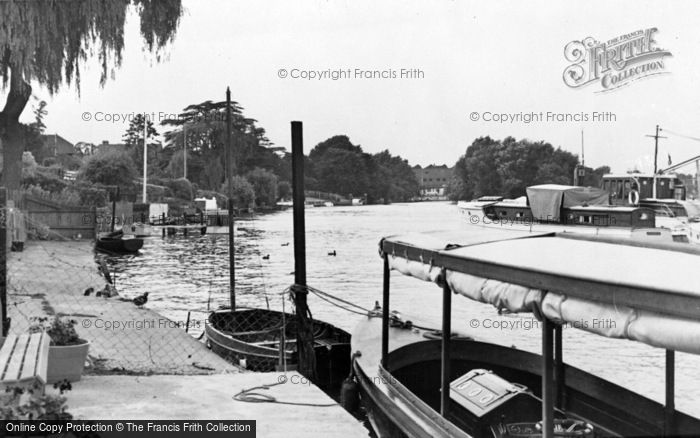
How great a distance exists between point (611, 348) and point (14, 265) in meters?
18.2

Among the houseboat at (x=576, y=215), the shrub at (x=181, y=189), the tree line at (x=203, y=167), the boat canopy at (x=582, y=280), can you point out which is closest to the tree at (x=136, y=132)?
the tree line at (x=203, y=167)

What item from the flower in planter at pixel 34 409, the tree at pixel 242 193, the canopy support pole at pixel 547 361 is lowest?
the flower in planter at pixel 34 409

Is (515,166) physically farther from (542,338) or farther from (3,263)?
(542,338)

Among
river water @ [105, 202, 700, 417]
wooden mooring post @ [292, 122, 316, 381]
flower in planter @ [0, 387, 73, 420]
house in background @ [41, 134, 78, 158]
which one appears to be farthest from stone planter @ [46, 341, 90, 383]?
house in background @ [41, 134, 78, 158]

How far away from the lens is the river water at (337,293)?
59.9 ft

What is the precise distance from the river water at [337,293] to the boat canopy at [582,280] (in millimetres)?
2568

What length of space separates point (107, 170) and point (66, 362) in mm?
60512

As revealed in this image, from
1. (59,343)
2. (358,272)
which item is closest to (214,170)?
(358,272)

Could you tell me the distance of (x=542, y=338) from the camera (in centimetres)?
463

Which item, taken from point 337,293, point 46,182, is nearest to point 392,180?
point 46,182

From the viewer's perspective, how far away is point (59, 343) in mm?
7570

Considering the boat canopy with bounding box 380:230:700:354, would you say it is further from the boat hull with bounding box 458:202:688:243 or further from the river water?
the boat hull with bounding box 458:202:688:243

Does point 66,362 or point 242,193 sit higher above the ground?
point 242,193

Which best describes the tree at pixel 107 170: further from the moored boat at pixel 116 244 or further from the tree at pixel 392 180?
the tree at pixel 392 180
